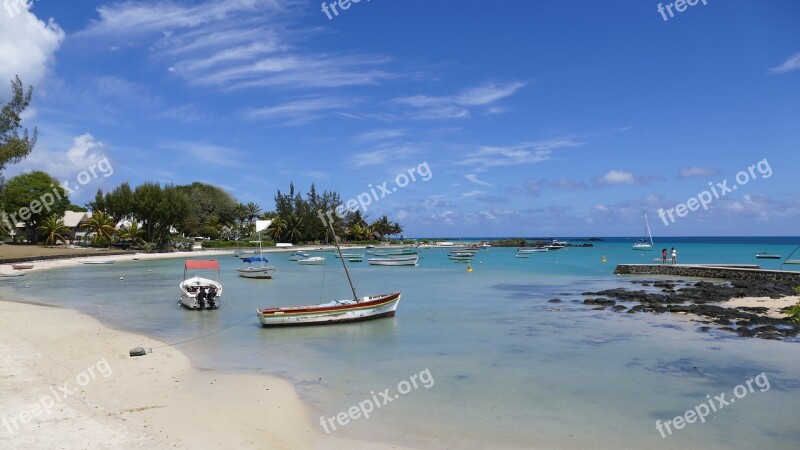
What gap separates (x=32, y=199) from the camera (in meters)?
77.5

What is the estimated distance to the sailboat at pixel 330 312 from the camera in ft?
70.2

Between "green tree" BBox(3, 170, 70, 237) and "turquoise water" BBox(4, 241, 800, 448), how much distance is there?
176 feet

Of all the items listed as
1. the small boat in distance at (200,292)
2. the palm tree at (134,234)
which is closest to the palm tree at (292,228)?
the palm tree at (134,234)

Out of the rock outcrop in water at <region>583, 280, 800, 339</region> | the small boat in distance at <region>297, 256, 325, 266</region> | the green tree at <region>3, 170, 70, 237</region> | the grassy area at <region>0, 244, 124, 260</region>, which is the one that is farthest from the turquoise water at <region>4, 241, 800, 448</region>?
the green tree at <region>3, 170, 70, 237</region>

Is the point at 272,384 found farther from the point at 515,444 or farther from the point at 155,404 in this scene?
the point at 515,444

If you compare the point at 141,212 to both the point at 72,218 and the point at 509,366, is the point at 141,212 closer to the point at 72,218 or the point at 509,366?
the point at 72,218

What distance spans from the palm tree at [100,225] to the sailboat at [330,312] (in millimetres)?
69672

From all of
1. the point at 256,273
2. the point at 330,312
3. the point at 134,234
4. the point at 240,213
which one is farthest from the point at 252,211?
the point at 330,312

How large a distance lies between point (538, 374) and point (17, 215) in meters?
85.4

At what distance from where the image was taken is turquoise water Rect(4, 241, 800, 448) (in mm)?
10516

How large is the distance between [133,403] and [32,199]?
8225 cm

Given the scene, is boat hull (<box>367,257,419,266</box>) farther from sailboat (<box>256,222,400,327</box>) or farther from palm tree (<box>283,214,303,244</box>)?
palm tree (<box>283,214,303,244</box>)

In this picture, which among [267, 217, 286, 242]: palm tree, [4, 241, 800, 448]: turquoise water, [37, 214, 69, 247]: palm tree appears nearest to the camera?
[4, 241, 800, 448]: turquoise water

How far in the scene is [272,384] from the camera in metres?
13.3
